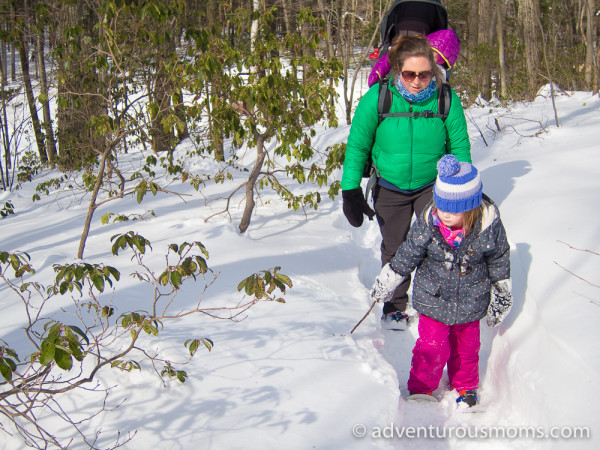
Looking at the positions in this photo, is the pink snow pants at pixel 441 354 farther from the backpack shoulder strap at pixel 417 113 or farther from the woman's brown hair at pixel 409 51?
the woman's brown hair at pixel 409 51

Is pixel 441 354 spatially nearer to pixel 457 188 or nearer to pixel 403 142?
pixel 457 188

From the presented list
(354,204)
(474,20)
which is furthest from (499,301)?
(474,20)

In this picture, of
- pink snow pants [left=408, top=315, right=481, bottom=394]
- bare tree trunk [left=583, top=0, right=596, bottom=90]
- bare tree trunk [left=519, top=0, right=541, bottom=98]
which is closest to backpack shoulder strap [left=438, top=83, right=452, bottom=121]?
pink snow pants [left=408, top=315, right=481, bottom=394]

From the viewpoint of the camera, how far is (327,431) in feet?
7.28

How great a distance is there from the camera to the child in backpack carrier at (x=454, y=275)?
7.67 feet

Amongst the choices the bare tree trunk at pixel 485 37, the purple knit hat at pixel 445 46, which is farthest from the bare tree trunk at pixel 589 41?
the purple knit hat at pixel 445 46

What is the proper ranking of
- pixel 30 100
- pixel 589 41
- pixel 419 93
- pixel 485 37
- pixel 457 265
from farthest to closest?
pixel 485 37
pixel 30 100
pixel 589 41
pixel 419 93
pixel 457 265

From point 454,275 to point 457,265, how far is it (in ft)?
0.19

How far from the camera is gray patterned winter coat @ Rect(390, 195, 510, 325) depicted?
2385 millimetres

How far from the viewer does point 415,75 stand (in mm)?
2678

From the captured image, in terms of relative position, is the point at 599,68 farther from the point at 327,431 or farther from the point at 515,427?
the point at 327,431

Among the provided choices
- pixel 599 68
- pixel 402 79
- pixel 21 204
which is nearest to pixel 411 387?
pixel 402 79

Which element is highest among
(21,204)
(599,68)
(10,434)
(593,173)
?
(599,68)

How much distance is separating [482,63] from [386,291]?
1153 centimetres
